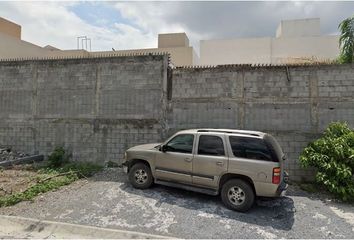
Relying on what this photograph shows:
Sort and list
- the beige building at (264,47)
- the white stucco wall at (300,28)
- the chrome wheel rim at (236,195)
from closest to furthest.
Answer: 1. the chrome wheel rim at (236,195)
2. the beige building at (264,47)
3. the white stucco wall at (300,28)

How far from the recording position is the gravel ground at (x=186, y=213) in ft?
16.9

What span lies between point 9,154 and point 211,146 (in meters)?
7.70

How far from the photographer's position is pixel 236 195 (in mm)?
5898

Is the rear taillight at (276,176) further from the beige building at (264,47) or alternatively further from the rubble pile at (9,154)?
the beige building at (264,47)

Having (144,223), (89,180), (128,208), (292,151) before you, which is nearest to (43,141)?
(89,180)

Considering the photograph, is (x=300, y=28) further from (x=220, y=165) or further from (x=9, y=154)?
(x=9, y=154)

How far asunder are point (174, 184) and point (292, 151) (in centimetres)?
377

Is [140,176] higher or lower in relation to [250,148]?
lower

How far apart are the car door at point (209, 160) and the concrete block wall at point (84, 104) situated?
288 centimetres

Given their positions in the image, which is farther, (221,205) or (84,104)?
(84,104)

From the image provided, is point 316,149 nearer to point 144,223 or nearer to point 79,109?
point 144,223

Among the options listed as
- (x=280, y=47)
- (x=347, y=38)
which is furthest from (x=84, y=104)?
(x=280, y=47)

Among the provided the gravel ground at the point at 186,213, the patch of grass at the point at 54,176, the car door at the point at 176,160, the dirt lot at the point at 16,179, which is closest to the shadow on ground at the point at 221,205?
the gravel ground at the point at 186,213

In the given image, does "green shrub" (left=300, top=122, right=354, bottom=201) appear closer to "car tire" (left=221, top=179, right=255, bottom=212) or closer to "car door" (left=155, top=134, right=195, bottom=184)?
"car tire" (left=221, top=179, right=255, bottom=212)
